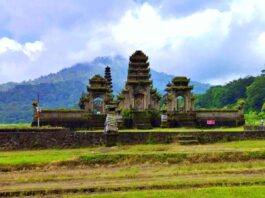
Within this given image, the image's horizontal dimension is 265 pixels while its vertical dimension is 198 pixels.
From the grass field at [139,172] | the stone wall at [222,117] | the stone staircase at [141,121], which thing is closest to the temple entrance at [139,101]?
the stone staircase at [141,121]

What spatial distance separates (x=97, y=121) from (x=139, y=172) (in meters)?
24.2

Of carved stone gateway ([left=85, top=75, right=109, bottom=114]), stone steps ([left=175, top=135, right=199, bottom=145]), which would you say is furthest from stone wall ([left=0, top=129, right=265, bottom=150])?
carved stone gateway ([left=85, top=75, right=109, bottom=114])

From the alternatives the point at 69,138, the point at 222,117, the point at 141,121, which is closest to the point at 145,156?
the point at 69,138

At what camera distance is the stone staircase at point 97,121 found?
147 feet

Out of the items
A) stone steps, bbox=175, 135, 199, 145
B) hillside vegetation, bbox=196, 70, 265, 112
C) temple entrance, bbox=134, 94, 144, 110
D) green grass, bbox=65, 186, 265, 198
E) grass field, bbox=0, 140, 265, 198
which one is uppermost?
hillside vegetation, bbox=196, 70, 265, 112

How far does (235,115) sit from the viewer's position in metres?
47.9

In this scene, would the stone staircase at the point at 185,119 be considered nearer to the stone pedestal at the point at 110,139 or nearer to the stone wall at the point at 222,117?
the stone wall at the point at 222,117

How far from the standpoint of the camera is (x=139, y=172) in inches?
841

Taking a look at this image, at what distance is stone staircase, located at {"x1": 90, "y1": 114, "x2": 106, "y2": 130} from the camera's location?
44.8 m

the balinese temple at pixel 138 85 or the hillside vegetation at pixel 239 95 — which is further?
the hillside vegetation at pixel 239 95

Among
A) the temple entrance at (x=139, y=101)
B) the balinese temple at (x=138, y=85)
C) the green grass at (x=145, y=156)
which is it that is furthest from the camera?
the temple entrance at (x=139, y=101)

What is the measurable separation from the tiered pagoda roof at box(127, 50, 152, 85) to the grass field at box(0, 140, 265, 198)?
65.6 feet

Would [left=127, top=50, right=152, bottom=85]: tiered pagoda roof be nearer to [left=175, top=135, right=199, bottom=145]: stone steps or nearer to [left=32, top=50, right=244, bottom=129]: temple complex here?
[left=32, top=50, right=244, bottom=129]: temple complex

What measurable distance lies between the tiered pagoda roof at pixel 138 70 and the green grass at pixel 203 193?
32349mm
